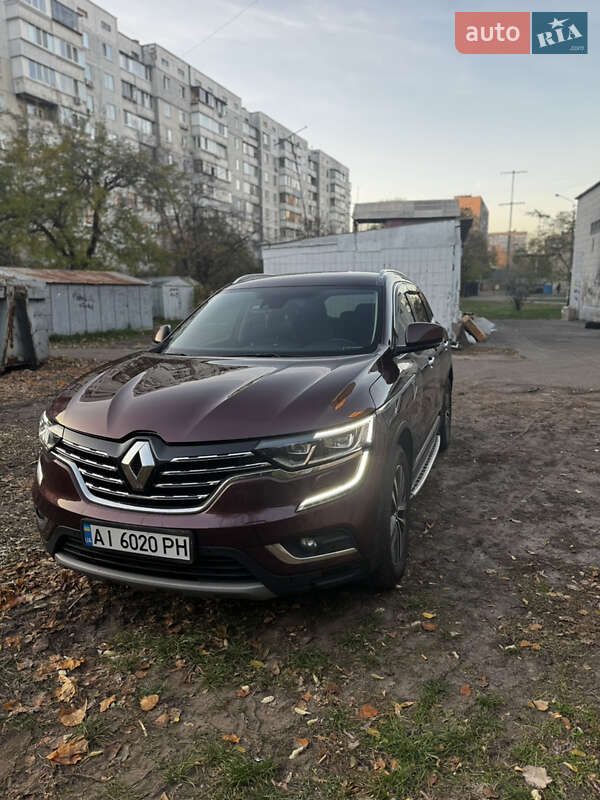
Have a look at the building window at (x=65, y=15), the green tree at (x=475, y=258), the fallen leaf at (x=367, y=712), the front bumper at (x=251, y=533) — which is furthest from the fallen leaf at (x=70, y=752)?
the green tree at (x=475, y=258)

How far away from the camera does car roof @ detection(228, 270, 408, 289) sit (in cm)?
421

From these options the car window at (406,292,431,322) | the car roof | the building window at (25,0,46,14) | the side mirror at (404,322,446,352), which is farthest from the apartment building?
the side mirror at (404,322,446,352)

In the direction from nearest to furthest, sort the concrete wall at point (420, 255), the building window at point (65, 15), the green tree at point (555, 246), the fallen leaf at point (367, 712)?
the fallen leaf at point (367, 712) < the concrete wall at point (420, 255) < the building window at point (65, 15) < the green tree at point (555, 246)

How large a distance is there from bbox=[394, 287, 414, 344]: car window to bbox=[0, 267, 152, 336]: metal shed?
1601cm

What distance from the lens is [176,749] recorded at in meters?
2.13

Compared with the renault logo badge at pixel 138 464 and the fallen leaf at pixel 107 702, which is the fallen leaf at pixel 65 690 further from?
the renault logo badge at pixel 138 464

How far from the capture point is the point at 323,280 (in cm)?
433

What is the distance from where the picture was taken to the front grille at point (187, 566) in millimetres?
2461

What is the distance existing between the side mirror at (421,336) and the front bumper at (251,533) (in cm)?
125

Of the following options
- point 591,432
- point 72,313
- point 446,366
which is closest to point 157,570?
point 446,366

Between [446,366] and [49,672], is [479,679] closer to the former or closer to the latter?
[49,672]

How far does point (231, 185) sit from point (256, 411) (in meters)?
70.8

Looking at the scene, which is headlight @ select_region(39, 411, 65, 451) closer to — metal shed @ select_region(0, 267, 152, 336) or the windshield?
the windshield

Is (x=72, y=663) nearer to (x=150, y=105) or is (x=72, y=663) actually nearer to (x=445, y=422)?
(x=445, y=422)
